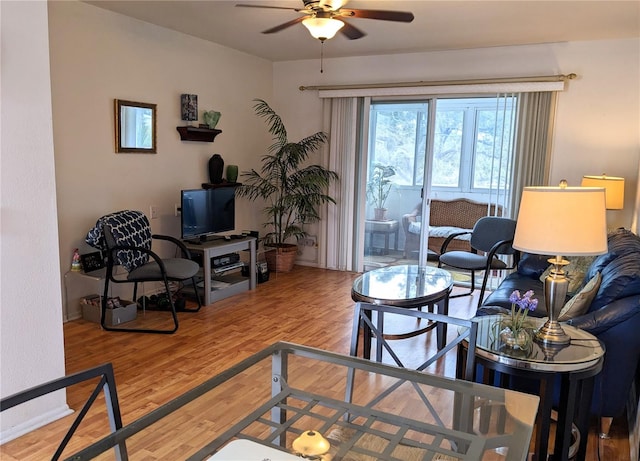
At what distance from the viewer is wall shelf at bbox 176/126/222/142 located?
4.92m

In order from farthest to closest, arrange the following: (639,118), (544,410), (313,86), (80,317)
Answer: (313,86), (639,118), (80,317), (544,410)

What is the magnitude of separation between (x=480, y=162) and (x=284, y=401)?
6101 millimetres

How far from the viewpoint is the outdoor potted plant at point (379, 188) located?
5898 millimetres

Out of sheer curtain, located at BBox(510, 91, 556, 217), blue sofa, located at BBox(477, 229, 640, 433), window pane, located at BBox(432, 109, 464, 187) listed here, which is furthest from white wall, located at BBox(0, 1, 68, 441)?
window pane, located at BBox(432, 109, 464, 187)

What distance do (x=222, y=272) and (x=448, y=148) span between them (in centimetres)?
391

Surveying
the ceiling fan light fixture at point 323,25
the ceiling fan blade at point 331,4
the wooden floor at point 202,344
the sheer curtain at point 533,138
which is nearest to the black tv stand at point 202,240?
the wooden floor at point 202,344

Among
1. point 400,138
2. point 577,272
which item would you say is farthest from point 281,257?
point 577,272

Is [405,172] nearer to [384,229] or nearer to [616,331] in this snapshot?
[384,229]

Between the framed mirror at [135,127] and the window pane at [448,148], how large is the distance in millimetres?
3969

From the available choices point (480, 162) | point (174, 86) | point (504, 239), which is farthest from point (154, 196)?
point (480, 162)

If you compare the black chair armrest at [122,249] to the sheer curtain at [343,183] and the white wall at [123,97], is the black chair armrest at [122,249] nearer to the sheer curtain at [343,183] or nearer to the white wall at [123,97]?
the white wall at [123,97]

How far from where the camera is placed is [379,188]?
5973 mm

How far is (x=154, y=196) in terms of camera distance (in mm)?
4777

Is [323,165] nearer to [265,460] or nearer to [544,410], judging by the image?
[544,410]
